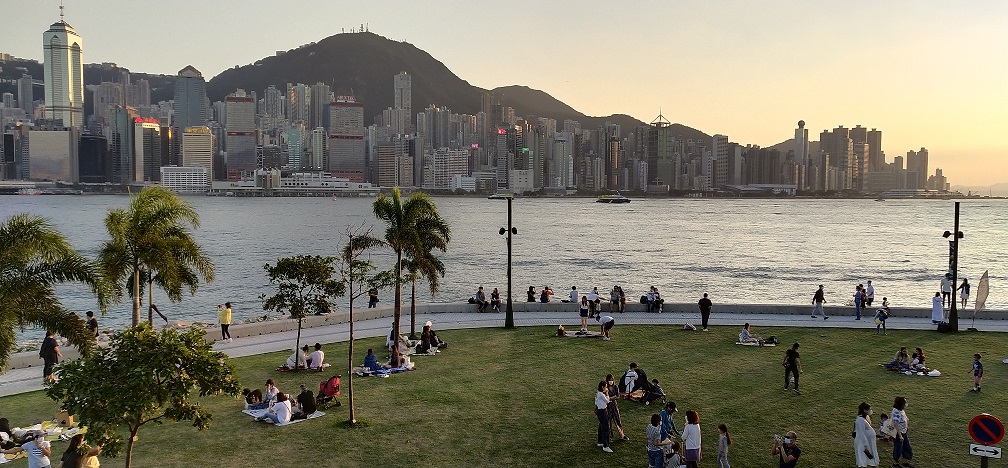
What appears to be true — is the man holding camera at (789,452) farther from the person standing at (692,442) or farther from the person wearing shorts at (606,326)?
the person wearing shorts at (606,326)

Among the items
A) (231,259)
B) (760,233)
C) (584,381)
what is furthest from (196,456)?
(760,233)

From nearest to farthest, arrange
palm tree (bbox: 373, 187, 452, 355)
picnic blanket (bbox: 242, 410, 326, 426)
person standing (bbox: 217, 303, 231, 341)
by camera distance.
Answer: picnic blanket (bbox: 242, 410, 326, 426) → palm tree (bbox: 373, 187, 452, 355) → person standing (bbox: 217, 303, 231, 341)

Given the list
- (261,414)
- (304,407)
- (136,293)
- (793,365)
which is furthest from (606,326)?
(136,293)

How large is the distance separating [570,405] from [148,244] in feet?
37.4

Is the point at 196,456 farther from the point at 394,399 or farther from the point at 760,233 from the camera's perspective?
the point at 760,233

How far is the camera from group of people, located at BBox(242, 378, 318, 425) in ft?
42.7

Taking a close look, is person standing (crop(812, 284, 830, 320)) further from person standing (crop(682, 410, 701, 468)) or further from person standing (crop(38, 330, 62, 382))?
person standing (crop(38, 330, 62, 382))

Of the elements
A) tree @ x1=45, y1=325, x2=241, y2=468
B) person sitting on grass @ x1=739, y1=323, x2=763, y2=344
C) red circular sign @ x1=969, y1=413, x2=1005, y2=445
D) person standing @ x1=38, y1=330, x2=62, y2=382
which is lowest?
person sitting on grass @ x1=739, y1=323, x2=763, y2=344

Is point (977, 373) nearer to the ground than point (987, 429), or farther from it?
nearer to the ground

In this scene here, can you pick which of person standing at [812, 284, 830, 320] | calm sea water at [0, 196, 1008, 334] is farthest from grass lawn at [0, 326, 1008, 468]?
calm sea water at [0, 196, 1008, 334]

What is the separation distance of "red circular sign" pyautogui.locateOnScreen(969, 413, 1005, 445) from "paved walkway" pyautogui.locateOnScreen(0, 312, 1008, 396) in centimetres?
1304

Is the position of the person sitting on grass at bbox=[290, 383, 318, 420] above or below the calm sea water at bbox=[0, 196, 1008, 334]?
above

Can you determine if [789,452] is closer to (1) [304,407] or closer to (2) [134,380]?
(1) [304,407]

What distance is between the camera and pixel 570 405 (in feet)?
47.1
